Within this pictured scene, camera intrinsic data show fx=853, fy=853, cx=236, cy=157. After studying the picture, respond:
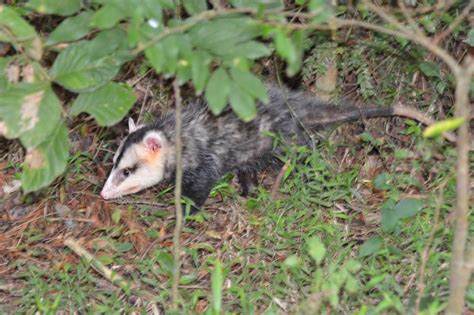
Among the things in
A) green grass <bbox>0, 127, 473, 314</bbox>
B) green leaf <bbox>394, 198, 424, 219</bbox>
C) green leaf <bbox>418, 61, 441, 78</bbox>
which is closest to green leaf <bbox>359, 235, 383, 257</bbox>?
green grass <bbox>0, 127, 473, 314</bbox>

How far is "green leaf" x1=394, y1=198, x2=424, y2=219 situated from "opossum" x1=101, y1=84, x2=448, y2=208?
0.79 m

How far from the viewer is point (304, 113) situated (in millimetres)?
4742

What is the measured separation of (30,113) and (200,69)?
26.1 inches

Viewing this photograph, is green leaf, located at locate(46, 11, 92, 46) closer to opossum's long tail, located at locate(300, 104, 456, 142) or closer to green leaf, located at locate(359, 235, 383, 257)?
green leaf, located at locate(359, 235, 383, 257)

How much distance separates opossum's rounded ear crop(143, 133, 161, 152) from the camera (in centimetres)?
471

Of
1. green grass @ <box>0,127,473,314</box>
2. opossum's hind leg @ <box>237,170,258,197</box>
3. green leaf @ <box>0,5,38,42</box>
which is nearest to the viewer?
green leaf @ <box>0,5,38,42</box>

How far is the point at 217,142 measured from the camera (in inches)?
193

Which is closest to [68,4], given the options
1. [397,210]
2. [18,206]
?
[397,210]

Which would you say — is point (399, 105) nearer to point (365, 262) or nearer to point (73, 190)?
point (365, 262)

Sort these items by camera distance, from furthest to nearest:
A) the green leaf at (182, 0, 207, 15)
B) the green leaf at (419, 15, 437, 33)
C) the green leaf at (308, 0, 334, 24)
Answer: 1. the green leaf at (419, 15, 437, 33)
2. the green leaf at (182, 0, 207, 15)
3. the green leaf at (308, 0, 334, 24)

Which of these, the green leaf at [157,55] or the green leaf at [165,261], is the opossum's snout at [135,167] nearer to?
the green leaf at [165,261]

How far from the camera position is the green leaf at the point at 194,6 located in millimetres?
3193

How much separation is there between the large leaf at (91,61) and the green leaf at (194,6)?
0.91 feet

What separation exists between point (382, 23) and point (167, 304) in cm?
189
